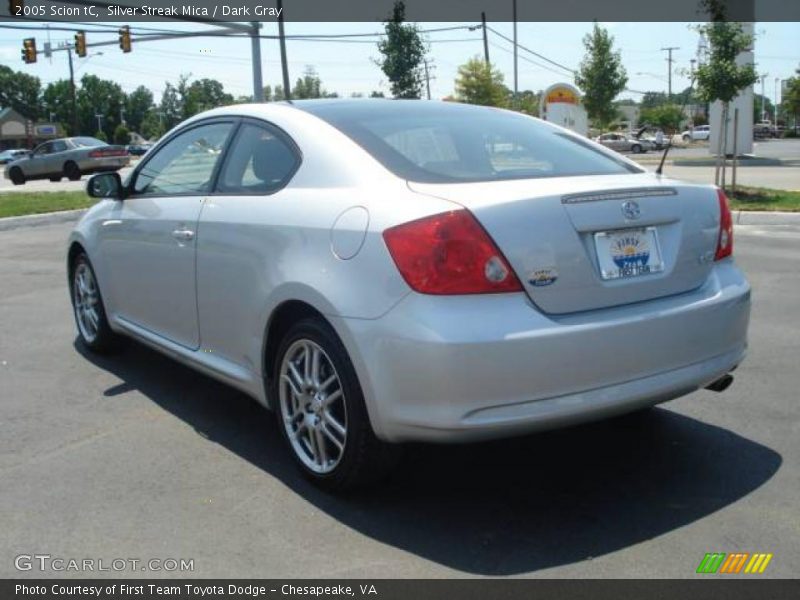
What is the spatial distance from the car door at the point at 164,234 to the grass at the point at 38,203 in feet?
31.2

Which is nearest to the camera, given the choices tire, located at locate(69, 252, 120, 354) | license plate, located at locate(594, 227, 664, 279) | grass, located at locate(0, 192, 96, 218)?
license plate, located at locate(594, 227, 664, 279)

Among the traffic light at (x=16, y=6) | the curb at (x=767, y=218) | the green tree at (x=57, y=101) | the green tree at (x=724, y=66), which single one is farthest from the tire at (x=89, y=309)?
the green tree at (x=57, y=101)

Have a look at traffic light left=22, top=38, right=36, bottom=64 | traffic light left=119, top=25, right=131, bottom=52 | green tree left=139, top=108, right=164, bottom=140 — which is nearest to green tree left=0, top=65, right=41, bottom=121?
green tree left=139, top=108, right=164, bottom=140

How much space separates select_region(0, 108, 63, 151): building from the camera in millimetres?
99825

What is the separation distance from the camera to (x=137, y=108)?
452ft

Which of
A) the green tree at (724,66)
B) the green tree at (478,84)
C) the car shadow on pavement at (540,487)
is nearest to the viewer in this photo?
the car shadow on pavement at (540,487)

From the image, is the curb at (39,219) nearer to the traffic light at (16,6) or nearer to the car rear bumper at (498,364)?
the traffic light at (16,6)

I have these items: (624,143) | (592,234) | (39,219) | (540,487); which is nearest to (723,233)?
(592,234)

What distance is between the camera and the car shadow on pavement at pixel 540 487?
3.08 metres

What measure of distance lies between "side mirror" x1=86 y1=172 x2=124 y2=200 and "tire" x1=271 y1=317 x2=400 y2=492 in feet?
6.67

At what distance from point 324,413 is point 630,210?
142 centimetres

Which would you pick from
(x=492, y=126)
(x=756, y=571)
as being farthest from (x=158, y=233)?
(x=756, y=571)

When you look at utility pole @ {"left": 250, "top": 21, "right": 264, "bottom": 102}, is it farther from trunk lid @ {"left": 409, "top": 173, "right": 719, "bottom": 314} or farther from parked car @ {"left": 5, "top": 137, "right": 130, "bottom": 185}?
trunk lid @ {"left": 409, "top": 173, "right": 719, "bottom": 314}

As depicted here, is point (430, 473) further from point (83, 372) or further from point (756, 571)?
point (83, 372)
